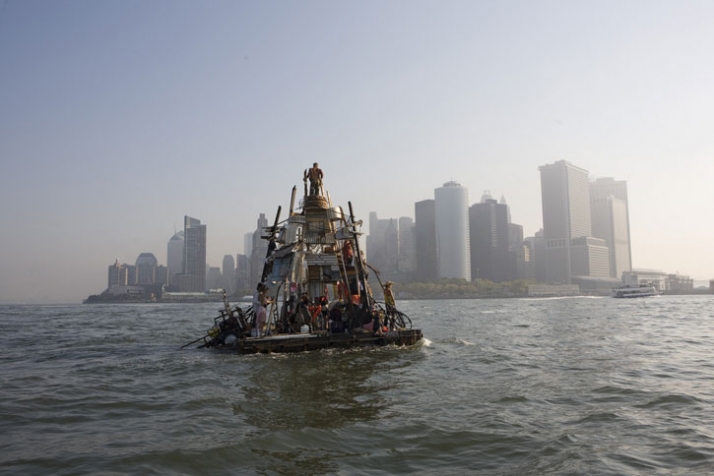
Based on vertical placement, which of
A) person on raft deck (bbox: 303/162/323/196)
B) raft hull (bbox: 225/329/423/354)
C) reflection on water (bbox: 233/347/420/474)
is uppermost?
person on raft deck (bbox: 303/162/323/196)

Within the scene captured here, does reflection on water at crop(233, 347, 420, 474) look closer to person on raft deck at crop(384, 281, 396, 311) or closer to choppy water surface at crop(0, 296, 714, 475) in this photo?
choppy water surface at crop(0, 296, 714, 475)

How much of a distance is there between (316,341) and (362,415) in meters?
11.3

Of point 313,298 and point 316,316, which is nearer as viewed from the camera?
point 316,316

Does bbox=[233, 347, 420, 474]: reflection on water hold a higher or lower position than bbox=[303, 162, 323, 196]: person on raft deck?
lower

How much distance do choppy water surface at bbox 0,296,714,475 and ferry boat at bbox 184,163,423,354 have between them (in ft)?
5.45

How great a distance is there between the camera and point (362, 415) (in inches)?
482

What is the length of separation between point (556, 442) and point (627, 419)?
2817 millimetres

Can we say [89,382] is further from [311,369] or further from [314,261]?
[314,261]

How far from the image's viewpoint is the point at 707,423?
11.1 m

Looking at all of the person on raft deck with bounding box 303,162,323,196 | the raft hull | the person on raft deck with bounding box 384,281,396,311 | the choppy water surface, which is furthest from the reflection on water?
the person on raft deck with bounding box 303,162,323,196

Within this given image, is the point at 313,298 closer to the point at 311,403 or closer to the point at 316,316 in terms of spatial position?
the point at 316,316

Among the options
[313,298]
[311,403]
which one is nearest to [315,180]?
[313,298]

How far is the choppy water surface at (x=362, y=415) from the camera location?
29.6ft

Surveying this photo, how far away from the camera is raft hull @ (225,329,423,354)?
74.0 feet
